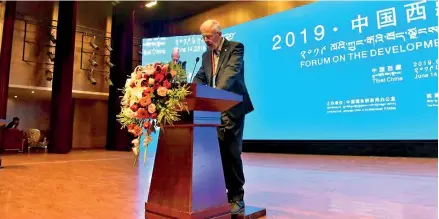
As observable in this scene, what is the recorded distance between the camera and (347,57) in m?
5.40

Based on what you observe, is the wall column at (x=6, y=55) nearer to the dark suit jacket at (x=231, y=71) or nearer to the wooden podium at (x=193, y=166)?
the dark suit jacket at (x=231, y=71)

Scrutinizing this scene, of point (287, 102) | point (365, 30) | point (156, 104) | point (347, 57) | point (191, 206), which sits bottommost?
point (191, 206)

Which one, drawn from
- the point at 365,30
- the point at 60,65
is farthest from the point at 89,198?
the point at 60,65

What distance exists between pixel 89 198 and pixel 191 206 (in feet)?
4.09

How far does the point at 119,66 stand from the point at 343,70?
6.57 m

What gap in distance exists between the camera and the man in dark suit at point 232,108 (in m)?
1.52

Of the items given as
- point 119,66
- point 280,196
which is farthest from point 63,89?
point 280,196

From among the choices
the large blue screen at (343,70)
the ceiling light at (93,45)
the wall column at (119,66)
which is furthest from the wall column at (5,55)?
the large blue screen at (343,70)

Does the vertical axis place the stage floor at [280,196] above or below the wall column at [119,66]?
below

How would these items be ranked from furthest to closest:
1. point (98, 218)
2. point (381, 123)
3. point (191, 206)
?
point (381, 123), point (98, 218), point (191, 206)

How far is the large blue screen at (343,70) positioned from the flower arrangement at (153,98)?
4616 millimetres

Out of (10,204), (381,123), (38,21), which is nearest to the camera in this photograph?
(10,204)

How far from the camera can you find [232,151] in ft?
5.13

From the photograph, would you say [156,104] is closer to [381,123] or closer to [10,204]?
[10,204]
